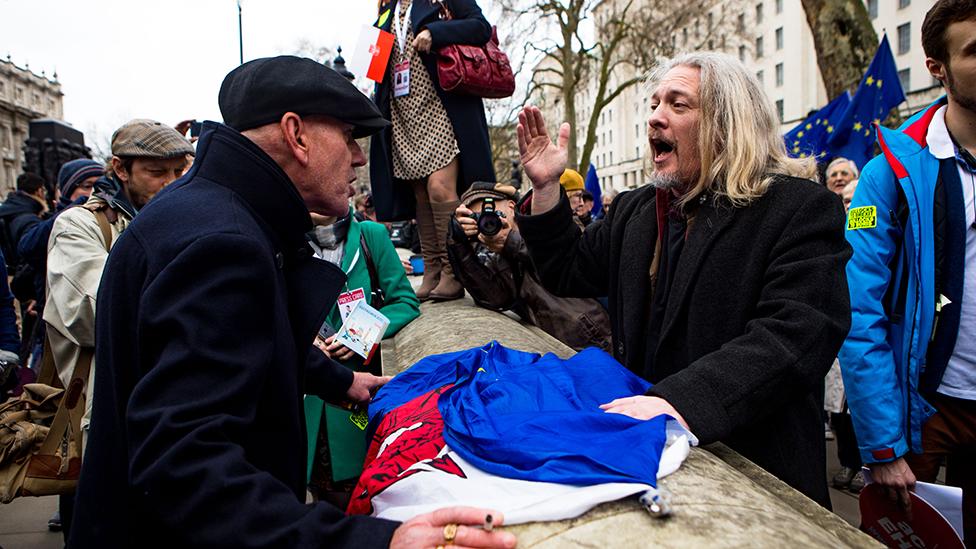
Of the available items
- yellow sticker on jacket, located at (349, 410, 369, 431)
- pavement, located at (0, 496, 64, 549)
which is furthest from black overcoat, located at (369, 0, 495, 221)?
pavement, located at (0, 496, 64, 549)

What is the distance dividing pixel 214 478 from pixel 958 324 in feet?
7.63

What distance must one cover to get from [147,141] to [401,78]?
5.34ft

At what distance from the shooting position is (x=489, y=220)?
3381 millimetres

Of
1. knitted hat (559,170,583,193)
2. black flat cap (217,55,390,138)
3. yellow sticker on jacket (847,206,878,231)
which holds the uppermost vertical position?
black flat cap (217,55,390,138)

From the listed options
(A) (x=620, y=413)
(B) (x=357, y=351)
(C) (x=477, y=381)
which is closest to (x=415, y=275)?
(B) (x=357, y=351)

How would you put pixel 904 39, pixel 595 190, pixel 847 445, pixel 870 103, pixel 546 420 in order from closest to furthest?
pixel 546 420, pixel 847 445, pixel 870 103, pixel 595 190, pixel 904 39

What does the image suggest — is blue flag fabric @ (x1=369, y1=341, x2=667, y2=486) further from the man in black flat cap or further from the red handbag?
the red handbag

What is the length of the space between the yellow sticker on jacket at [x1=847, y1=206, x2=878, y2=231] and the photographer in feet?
5.35

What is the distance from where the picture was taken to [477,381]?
2.00 metres

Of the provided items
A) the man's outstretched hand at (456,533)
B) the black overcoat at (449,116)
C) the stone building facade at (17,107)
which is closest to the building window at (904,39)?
the black overcoat at (449,116)

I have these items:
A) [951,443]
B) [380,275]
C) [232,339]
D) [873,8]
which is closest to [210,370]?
[232,339]

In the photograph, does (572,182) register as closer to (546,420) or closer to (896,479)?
(896,479)

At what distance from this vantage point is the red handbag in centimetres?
413

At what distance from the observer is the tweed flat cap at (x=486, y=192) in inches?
155
